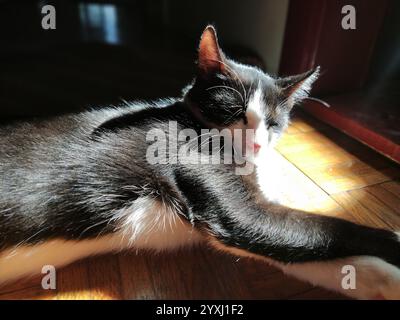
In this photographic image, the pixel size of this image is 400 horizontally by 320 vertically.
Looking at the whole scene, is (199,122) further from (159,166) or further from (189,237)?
(189,237)

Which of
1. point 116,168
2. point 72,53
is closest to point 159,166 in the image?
point 116,168

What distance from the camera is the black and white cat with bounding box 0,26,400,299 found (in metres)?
0.61

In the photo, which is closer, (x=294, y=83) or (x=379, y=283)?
(x=379, y=283)

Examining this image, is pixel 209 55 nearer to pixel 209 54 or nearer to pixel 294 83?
pixel 209 54

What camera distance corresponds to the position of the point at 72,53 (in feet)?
4.88

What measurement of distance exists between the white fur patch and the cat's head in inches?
9.0

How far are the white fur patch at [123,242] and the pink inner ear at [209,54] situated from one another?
12.6 inches

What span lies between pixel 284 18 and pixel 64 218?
1.29 m

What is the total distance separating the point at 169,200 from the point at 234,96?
27 centimetres

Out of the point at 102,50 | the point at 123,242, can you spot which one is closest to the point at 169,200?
the point at 123,242

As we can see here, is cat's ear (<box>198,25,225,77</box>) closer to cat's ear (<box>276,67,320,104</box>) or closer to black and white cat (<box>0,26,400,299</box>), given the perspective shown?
black and white cat (<box>0,26,400,299</box>)

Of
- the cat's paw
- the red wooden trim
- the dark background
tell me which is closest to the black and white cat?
the cat's paw

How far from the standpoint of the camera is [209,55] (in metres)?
0.70
